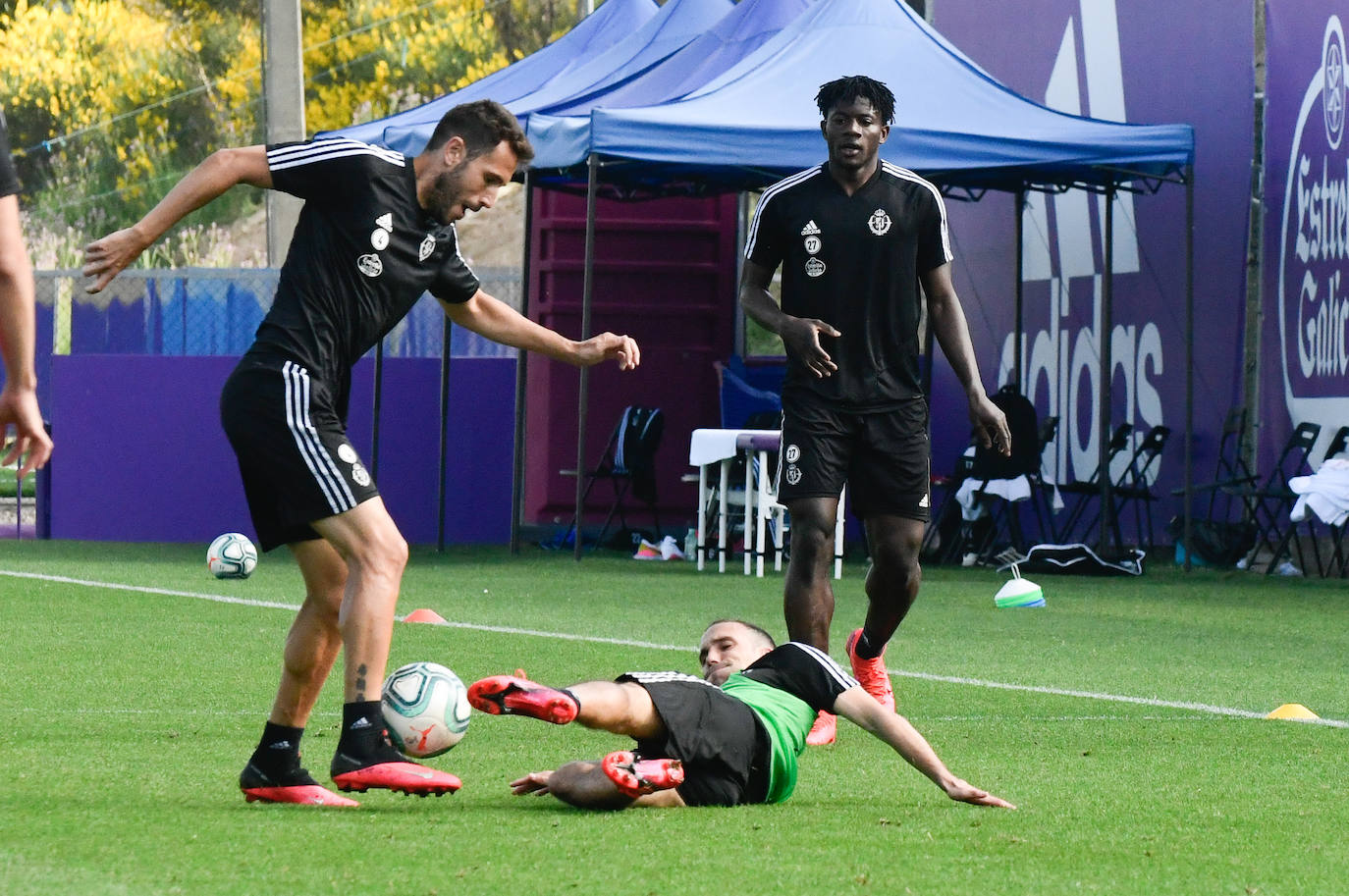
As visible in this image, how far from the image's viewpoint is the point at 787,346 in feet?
25.0

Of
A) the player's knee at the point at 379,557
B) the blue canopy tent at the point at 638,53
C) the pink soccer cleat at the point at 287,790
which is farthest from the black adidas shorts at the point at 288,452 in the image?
the blue canopy tent at the point at 638,53

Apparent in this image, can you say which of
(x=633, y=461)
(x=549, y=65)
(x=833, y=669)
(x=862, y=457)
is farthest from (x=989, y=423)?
(x=549, y=65)

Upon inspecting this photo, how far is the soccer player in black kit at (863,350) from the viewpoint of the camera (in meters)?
7.60

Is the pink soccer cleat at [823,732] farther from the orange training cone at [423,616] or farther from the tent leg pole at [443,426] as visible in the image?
the tent leg pole at [443,426]

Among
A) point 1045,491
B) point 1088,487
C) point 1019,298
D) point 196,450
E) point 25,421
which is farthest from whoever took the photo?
point 196,450

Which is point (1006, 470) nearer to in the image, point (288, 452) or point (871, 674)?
point (871, 674)

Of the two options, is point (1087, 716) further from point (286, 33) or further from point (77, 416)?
point (286, 33)

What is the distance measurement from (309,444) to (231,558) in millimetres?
9536

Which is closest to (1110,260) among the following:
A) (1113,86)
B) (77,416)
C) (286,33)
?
(1113,86)

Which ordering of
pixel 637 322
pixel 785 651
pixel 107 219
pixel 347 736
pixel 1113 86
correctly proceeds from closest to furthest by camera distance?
1. pixel 347 736
2. pixel 785 651
3. pixel 1113 86
4. pixel 637 322
5. pixel 107 219

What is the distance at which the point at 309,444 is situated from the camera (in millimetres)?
5449

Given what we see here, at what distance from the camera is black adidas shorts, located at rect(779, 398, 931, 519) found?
300 inches

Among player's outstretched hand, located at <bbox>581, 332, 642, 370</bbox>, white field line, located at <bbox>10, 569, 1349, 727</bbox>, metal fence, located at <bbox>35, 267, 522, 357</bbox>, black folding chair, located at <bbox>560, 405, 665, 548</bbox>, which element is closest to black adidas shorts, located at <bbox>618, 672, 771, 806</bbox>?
player's outstretched hand, located at <bbox>581, 332, 642, 370</bbox>

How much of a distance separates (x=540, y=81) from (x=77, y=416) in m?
5.47
